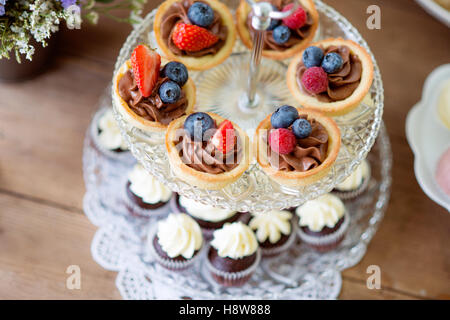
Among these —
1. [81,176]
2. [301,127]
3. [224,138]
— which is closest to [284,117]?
[301,127]

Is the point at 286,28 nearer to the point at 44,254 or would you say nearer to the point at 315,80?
the point at 315,80

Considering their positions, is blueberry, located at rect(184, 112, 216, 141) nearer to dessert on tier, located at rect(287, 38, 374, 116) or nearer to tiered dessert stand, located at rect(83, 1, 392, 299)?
tiered dessert stand, located at rect(83, 1, 392, 299)

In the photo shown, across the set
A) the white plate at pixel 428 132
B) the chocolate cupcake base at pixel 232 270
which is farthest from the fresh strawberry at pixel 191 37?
the white plate at pixel 428 132

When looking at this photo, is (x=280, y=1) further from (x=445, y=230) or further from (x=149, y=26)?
(x=445, y=230)

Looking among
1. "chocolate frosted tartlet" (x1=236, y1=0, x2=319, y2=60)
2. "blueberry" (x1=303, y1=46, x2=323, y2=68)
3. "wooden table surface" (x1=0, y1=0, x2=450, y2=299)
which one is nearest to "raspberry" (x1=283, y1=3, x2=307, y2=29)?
"chocolate frosted tartlet" (x1=236, y1=0, x2=319, y2=60)

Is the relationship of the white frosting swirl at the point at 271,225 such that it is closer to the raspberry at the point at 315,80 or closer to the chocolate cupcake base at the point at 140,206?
the chocolate cupcake base at the point at 140,206

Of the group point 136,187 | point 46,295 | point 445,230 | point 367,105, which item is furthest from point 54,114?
point 445,230

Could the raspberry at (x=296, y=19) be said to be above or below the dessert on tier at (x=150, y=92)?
above
